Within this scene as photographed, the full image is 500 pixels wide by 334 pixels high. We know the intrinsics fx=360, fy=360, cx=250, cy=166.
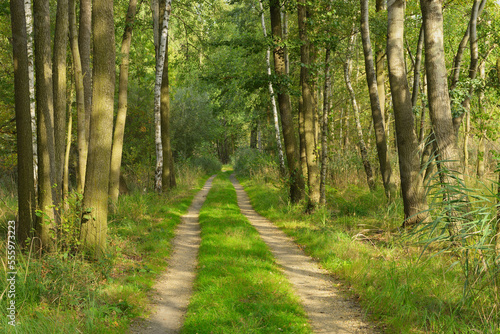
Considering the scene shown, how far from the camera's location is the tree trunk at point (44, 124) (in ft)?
21.4

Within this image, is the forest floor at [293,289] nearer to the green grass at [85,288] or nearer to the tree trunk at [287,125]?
the green grass at [85,288]

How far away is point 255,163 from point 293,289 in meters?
20.0

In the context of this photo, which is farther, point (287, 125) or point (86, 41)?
point (287, 125)

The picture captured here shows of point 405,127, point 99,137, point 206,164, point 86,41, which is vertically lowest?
point 206,164

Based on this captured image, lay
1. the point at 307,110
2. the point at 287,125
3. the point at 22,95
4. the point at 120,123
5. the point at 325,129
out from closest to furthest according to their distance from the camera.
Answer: the point at 22,95 → the point at 325,129 → the point at 120,123 → the point at 307,110 → the point at 287,125

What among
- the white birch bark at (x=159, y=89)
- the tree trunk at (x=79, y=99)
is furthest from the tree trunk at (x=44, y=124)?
the white birch bark at (x=159, y=89)

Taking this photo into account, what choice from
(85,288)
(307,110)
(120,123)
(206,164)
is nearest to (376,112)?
(307,110)

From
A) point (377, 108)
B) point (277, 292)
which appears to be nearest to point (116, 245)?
point (277, 292)

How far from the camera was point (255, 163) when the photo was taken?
26047mm

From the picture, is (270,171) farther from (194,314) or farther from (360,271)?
(194,314)

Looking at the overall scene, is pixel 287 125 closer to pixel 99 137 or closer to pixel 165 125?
pixel 165 125

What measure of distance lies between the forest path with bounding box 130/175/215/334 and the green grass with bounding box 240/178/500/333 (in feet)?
8.86

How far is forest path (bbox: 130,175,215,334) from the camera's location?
503 centimetres

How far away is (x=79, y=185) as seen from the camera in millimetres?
10008
